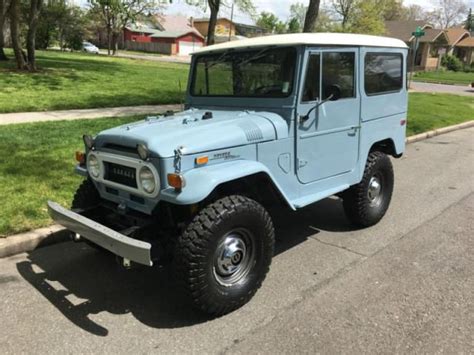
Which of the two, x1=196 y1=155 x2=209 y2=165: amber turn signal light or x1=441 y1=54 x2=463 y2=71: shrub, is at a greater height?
x1=441 y1=54 x2=463 y2=71: shrub

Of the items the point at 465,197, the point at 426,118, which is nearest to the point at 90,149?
the point at 465,197

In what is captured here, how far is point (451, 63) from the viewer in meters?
52.6

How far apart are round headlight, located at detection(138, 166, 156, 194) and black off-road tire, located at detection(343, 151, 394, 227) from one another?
2396 millimetres

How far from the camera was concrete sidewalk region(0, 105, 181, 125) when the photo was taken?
9.61 meters

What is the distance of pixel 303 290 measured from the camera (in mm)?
3830

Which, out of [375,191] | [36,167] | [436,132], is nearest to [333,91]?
[375,191]

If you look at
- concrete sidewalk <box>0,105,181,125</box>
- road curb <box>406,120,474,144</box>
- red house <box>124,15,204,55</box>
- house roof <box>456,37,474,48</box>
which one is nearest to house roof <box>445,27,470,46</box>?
house roof <box>456,37,474,48</box>

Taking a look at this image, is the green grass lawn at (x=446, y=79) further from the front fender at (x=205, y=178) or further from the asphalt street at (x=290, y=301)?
the front fender at (x=205, y=178)

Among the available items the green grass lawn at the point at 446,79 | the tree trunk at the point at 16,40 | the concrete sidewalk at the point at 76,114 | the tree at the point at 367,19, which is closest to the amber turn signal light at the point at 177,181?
the concrete sidewalk at the point at 76,114

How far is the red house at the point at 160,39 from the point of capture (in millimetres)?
69812

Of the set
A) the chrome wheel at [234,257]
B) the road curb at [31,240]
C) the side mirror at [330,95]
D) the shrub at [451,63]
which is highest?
the shrub at [451,63]

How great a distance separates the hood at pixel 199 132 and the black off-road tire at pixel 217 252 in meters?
0.46

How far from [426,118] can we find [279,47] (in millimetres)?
10765

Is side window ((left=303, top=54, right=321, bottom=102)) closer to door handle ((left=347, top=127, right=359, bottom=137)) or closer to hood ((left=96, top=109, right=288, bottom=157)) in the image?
hood ((left=96, top=109, right=288, bottom=157))
